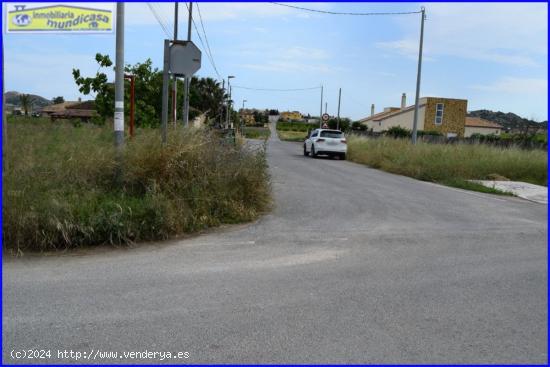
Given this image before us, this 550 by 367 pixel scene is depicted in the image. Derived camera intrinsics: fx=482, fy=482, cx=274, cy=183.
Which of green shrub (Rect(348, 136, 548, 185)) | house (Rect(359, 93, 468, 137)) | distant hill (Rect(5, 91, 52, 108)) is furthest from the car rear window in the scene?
house (Rect(359, 93, 468, 137))

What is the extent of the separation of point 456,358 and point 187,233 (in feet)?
14.5

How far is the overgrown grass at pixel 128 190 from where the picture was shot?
19.9 feet

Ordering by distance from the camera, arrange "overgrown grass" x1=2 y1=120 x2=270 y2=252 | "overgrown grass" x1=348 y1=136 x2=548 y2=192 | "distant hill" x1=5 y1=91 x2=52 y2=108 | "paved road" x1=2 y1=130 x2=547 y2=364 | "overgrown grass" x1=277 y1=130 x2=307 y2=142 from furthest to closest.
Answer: "overgrown grass" x1=277 y1=130 x2=307 y2=142, "distant hill" x1=5 y1=91 x2=52 y2=108, "overgrown grass" x1=348 y1=136 x2=548 y2=192, "overgrown grass" x1=2 y1=120 x2=270 y2=252, "paved road" x1=2 y1=130 x2=547 y2=364

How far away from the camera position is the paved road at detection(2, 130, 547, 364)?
3523 millimetres

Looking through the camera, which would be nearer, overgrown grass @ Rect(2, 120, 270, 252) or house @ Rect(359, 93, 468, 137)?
overgrown grass @ Rect(2, 120, 270, 252)

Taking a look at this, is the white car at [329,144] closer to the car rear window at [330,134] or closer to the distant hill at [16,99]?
the car rear window at [330,134]

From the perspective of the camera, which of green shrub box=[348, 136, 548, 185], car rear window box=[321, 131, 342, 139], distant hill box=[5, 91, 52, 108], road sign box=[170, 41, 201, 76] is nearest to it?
road sign box=[170, 41, 201, 76]

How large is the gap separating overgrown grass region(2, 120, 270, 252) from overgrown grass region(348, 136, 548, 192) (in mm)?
8467

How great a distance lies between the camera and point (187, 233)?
22.9 ft

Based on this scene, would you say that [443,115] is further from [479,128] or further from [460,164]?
[460,164]

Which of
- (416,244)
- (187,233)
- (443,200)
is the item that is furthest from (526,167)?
(187,233)

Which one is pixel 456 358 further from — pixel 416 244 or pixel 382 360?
pixel 416 244

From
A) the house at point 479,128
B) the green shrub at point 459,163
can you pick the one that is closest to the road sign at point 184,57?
the green shrub at point 459,163

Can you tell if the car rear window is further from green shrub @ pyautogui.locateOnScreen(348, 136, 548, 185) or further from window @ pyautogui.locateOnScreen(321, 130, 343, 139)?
green shrub @ pyautogui.locateOnScreen(348, 136, 548, 185)
